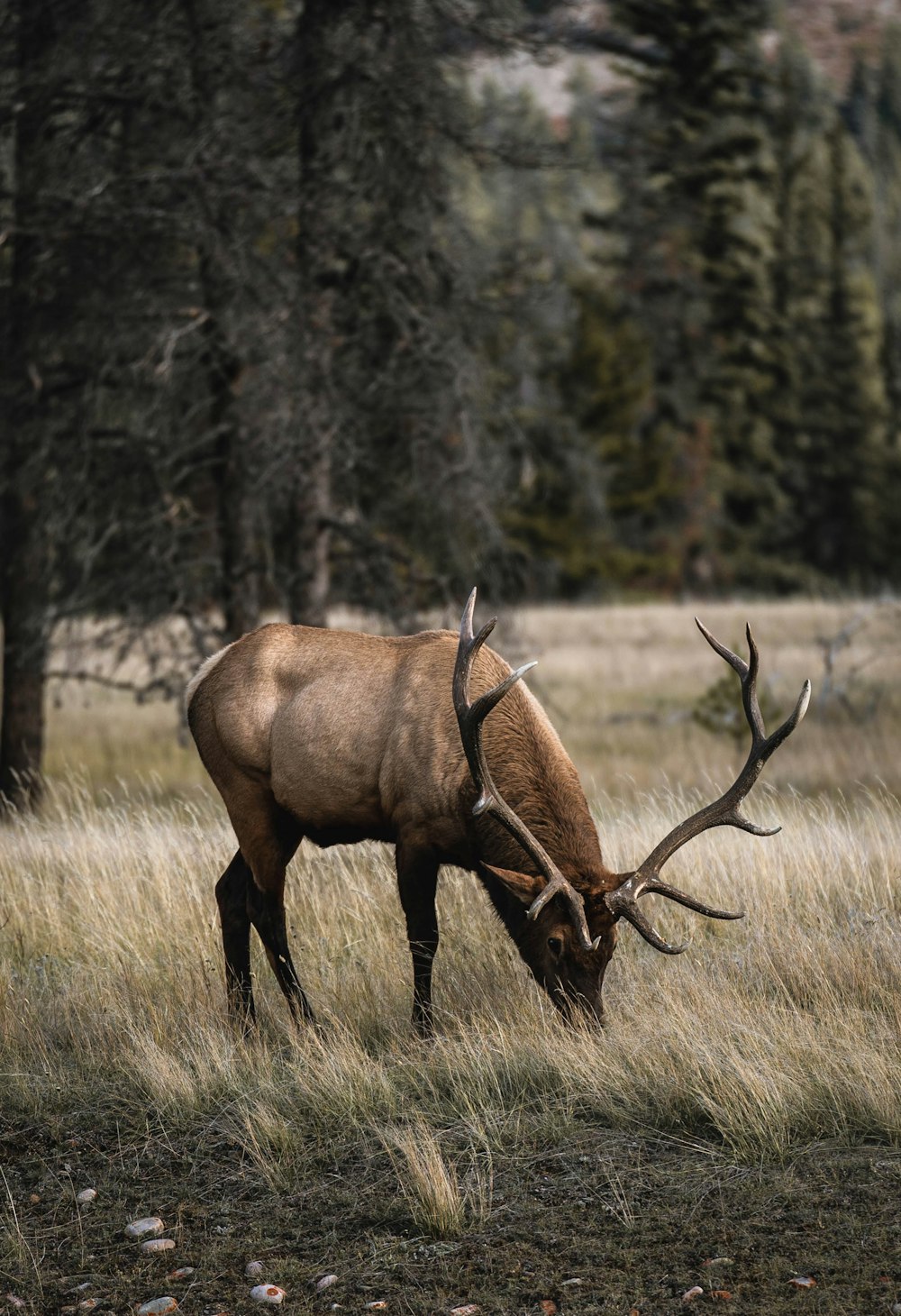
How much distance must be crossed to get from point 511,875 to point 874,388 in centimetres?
4469

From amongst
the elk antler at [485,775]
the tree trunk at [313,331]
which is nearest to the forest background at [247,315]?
the tree trunk at [313,331]

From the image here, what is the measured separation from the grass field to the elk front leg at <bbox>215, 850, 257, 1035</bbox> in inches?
4.5

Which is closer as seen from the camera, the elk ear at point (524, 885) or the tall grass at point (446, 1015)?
the tall grass at point (446, 1015)

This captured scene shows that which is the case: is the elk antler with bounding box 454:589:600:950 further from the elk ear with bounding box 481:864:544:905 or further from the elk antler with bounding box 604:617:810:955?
the elk antler with bounding box 604:617:810:955

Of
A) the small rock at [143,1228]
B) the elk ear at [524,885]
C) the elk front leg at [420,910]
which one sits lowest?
the small rock at [143,1228]

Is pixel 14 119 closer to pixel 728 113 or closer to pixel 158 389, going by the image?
pixel 158 389

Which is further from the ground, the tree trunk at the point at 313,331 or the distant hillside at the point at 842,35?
the distant hillside at the point at 842,35

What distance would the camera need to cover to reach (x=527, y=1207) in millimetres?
4402

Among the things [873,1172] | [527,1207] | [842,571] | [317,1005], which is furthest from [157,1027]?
[842,571]

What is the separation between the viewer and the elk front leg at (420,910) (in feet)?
19.1

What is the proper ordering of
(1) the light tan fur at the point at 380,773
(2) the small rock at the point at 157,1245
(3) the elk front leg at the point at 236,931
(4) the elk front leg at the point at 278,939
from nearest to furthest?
(2) the small rock at the point at 157,1245, (1) the light tan fur at the point at 380,773, (4) the elk front leg at the point at 278,939, (3) the elk front leg at the point at 236,931

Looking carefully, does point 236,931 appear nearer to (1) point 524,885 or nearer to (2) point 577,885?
(1) point 524,885

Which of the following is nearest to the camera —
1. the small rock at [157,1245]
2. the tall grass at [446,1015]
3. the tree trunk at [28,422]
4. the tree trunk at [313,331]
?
the small rock at [157,1245]

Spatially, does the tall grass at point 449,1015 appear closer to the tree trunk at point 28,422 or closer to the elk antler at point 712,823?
the elk antler at point 712,823
